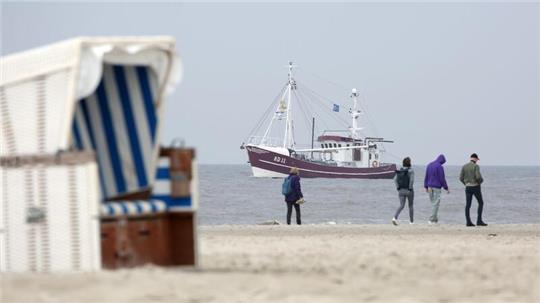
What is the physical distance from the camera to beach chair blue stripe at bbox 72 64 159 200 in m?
10.6

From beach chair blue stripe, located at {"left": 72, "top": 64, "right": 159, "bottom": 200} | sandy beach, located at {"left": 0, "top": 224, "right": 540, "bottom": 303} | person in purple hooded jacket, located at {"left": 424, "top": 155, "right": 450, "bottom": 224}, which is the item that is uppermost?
beach chair blue stripe, located at {"left": 72, "top": 64, "right": 159, "bottom": 200}

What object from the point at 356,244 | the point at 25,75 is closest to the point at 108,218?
the point at 25,75

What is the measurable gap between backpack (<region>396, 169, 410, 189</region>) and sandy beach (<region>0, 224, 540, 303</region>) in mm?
6456

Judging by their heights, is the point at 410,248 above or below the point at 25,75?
below

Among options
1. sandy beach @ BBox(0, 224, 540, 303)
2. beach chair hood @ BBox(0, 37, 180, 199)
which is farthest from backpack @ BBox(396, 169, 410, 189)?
beach chair hood @ BBox(0, 37, 180, 199)

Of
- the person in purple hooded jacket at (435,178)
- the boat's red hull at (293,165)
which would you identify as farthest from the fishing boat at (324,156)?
the person in purple hooded jacket at (435,178)

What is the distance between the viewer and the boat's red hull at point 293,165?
3676 inches

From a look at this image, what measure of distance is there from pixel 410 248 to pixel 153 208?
5.84 metres

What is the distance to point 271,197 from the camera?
60219 mm

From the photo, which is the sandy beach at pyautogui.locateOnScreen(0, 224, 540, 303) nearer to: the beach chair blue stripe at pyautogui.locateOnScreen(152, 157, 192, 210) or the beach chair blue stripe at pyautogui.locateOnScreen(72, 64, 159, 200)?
the beach chair blue stripe at pyautogui.locateOnScreen(152, 157, 192, 210)

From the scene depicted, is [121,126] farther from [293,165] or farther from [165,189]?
[293,165]

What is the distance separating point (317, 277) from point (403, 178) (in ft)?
42.4

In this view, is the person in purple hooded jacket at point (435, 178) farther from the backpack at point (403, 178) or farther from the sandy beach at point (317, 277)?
the sandy beach at point (317, 277)

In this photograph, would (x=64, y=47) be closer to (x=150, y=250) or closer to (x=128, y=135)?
(x=128, y=135)
